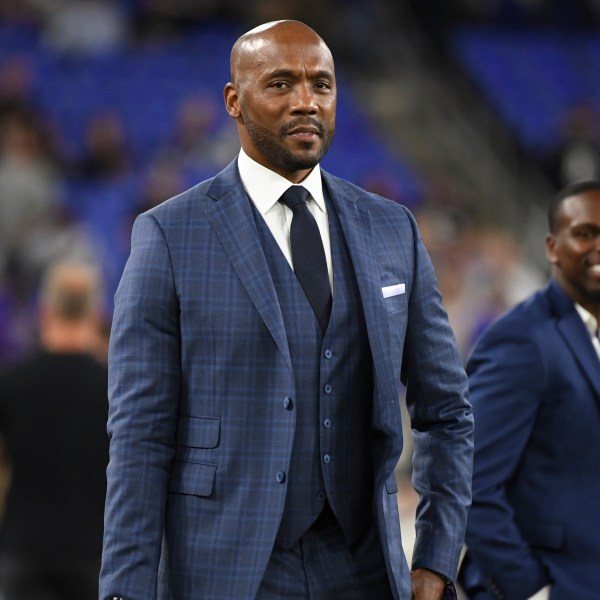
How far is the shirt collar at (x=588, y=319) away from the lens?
3.40 m

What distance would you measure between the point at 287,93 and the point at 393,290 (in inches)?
17.6

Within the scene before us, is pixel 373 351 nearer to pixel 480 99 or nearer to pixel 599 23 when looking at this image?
pixel 480 99

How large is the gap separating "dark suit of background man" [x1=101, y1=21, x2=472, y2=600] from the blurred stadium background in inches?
216

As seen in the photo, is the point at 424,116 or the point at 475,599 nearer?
the point at 475,599

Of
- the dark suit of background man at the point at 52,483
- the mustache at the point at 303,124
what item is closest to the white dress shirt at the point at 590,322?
the mustache at the point at 303,124

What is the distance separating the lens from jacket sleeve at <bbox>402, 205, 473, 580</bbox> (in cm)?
252

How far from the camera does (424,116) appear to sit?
12.5 meters

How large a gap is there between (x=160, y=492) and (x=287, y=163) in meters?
0.69

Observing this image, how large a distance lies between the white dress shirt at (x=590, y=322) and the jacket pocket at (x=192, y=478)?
4.62ft

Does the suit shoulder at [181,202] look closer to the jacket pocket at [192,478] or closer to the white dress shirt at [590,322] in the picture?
the jacket pocket at [192,478]

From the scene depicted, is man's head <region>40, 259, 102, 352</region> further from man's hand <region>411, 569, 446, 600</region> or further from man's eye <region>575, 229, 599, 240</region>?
man's hand <region>411, 569, 446, 600</region>

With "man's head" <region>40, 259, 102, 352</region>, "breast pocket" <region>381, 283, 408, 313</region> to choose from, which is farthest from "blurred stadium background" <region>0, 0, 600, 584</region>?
"breast pocket" <region>381, 283, 408, 313</region>

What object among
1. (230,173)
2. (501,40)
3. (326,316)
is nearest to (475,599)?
(326,316)

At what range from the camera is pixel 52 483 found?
4188mm
